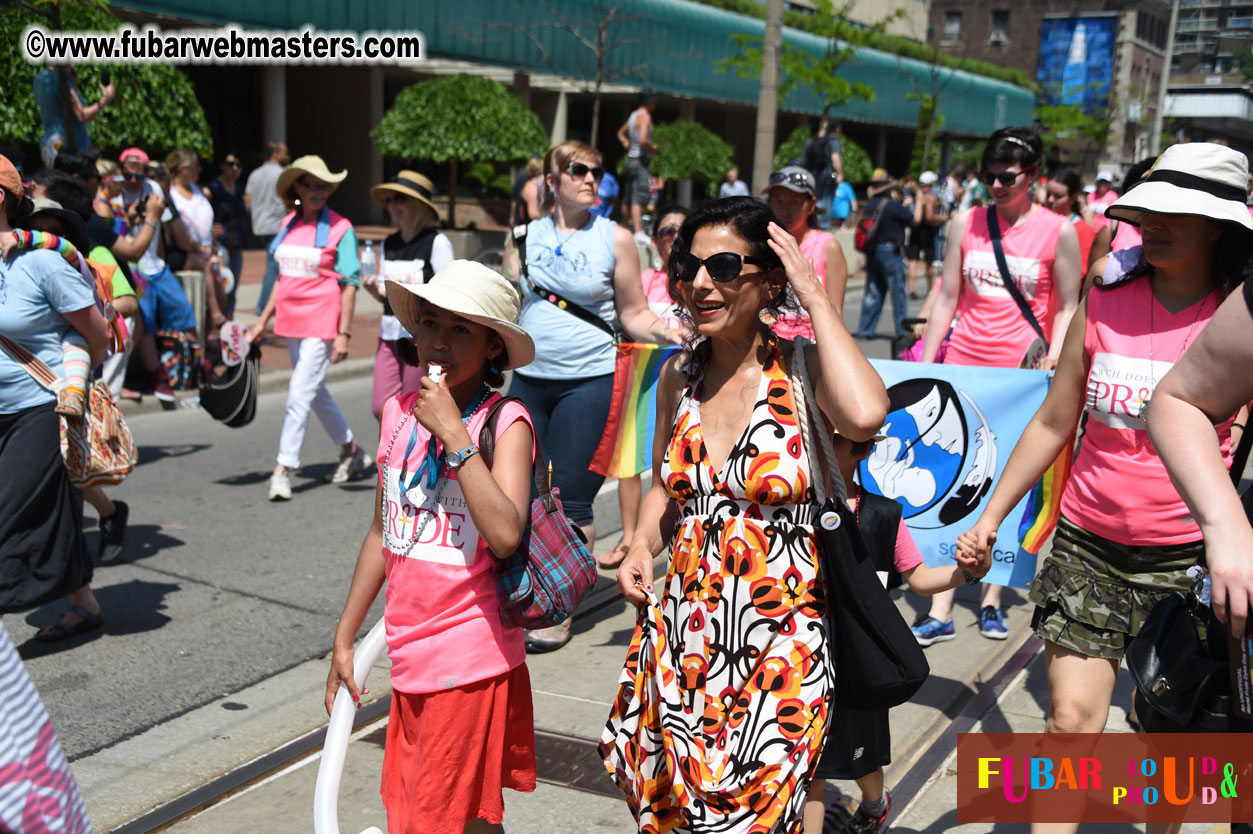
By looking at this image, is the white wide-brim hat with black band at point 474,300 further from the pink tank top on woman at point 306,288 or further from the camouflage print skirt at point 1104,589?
the pink tank top on woman at point 306,288

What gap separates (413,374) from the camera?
22.8 feet

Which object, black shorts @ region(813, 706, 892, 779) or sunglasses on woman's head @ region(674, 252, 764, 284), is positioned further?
black shorts @ region(813, 706, 892, 779)

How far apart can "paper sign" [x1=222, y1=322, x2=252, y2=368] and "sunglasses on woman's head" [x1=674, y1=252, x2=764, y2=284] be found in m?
5.41

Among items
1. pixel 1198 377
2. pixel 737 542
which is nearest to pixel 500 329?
pixel 737 542

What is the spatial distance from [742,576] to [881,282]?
1311 cm

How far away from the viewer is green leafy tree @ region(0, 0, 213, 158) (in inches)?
448

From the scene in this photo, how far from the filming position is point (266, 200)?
15219 millimetres

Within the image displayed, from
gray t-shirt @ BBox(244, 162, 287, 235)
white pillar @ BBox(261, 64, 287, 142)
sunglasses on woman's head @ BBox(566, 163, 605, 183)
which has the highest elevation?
white pillar @ BBox(261, 64, 287, 142)

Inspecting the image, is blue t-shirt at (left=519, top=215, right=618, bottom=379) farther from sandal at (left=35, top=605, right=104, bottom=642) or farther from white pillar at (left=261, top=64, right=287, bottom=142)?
white pillar at (left=261, top=64, right=287, bottom=142)

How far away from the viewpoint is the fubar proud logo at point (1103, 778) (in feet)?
8.63

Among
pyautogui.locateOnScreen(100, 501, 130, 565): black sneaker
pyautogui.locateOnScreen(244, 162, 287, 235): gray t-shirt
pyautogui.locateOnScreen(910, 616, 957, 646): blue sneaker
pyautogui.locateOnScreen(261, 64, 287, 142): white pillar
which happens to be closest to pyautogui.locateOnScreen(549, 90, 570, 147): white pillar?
pyautogui.locateOnScreen(261, 64, 287, 142): white pillar

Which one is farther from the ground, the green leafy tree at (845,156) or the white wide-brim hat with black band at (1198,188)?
the green leafy tree at (845,156)

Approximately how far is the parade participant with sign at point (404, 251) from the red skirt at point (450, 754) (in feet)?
13.5

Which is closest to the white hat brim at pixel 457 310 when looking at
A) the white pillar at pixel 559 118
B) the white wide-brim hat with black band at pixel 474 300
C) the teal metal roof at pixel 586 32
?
the white wide-brim hat with black band at pixel 474 300
